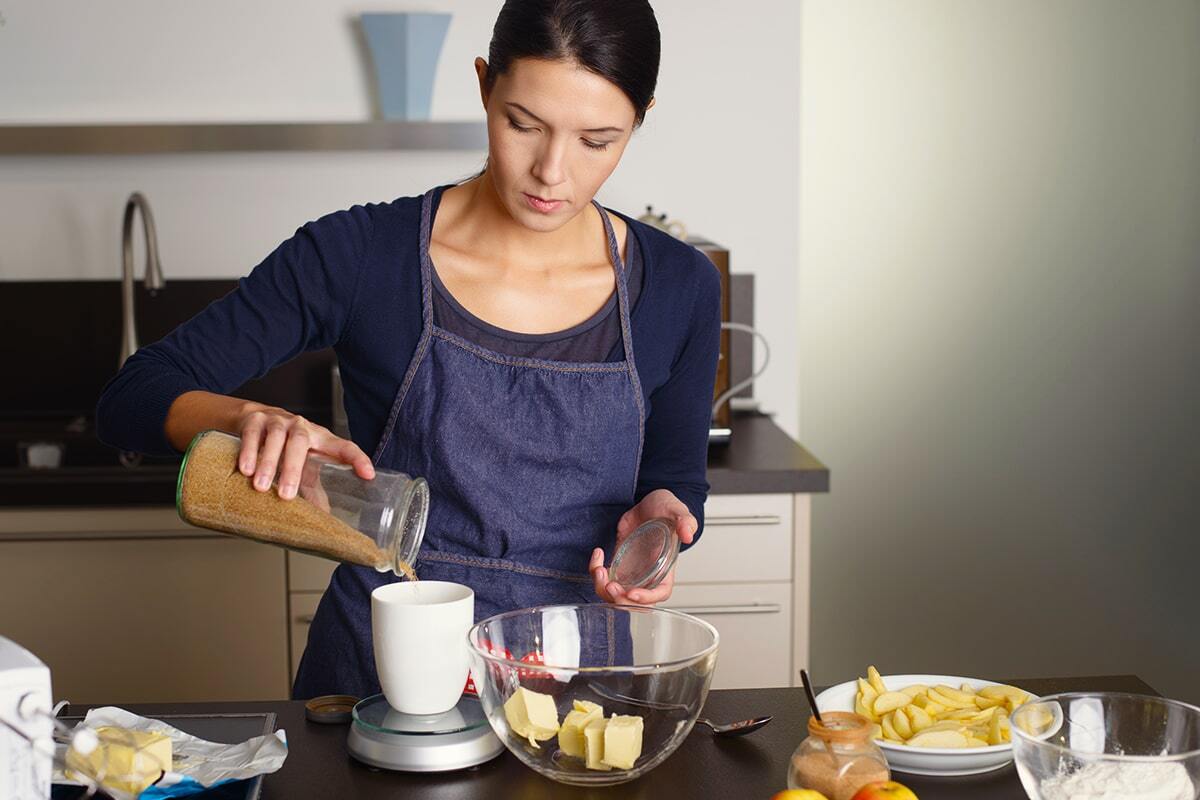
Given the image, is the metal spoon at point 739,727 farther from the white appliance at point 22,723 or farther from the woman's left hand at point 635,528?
the white appliance at point 22,723

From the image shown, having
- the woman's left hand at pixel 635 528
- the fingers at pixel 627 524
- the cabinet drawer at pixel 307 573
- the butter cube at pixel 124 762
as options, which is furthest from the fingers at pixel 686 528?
the cabinet drawer at pixel 307 573

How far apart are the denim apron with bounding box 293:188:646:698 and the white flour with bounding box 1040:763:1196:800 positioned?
2.40 feet

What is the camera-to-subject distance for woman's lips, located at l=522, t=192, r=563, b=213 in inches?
54.9

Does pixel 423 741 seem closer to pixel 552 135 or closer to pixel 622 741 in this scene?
pixel 622 741

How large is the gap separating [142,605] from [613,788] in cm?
163

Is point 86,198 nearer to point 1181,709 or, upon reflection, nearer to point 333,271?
point 333,271

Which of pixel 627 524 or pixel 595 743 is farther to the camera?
pixel 627 524

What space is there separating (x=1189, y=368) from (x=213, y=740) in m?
2.48

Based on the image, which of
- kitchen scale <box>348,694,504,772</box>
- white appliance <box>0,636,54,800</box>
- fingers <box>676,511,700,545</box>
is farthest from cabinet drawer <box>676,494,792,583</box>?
white appliance <box>0,636,54,800</box>

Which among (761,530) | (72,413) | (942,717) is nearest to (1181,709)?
(942,717)

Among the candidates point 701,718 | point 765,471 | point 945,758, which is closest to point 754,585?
point 765,471

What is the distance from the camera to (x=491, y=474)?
1.53 meters

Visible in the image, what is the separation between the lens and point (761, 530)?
2418 mm

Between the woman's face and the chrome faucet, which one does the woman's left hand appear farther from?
the chrome faucet
